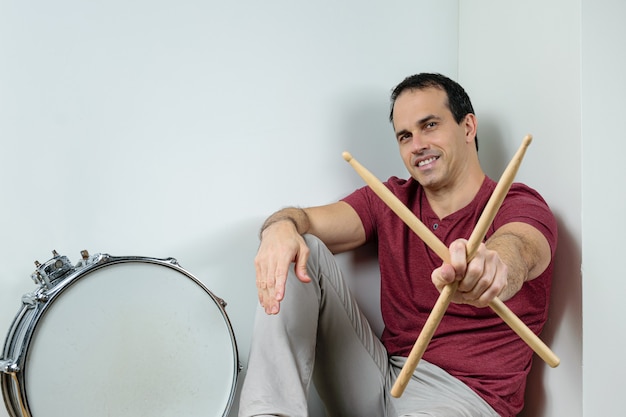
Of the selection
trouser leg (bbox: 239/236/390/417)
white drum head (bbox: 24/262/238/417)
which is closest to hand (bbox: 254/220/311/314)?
trouser leg (bbox: 239/236/390/417)

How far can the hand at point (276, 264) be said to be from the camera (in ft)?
4.48

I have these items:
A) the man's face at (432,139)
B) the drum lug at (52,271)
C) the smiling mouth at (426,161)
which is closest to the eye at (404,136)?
the man's face at (432,139)

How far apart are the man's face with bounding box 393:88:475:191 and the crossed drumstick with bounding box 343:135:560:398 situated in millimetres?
800

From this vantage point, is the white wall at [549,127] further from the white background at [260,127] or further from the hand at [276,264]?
the hand at [276,264]

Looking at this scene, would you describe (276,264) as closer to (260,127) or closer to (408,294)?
(408,294)

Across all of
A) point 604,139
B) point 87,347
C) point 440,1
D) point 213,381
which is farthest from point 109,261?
point 440,1

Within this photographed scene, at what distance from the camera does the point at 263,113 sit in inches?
78.7

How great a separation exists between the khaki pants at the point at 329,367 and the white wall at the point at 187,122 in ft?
1.21

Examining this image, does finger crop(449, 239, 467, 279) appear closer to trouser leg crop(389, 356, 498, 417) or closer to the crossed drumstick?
the crossed drumstick

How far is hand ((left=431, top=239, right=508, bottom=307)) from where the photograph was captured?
0.97 metres

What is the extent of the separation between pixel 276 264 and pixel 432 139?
657mm

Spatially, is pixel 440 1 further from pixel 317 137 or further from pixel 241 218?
pixel 241 218

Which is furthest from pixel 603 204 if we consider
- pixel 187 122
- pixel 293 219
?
pixel 187 122

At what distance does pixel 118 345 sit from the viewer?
1.52m
